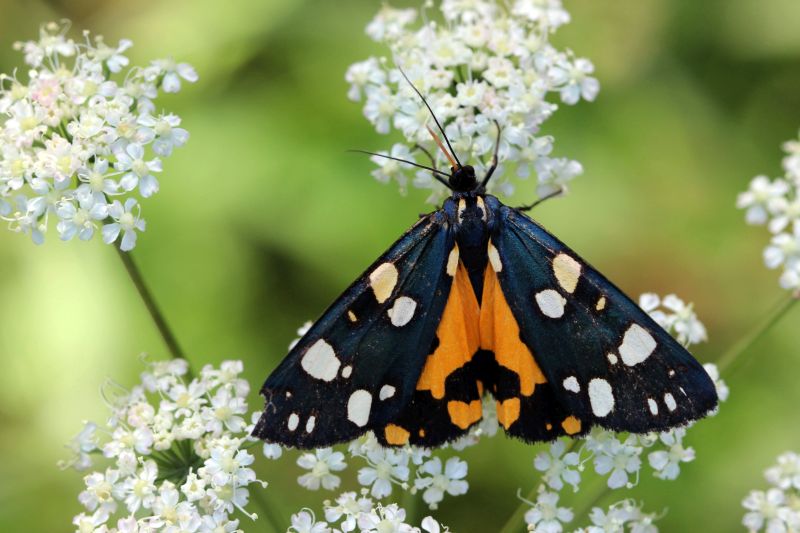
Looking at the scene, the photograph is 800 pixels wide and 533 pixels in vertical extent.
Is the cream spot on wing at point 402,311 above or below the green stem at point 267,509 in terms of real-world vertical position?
above

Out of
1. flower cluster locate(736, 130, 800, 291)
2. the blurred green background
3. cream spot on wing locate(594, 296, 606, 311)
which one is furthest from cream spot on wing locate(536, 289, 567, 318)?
the blurred green background

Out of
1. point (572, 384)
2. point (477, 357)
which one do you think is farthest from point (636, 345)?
point (477, 357)

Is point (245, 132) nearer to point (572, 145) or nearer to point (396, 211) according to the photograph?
point (396, 211)

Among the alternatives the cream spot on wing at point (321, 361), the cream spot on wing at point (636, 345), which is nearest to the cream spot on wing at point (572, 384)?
the cream spot on wing at point (636, 345)

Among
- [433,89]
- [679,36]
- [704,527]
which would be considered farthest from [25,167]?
[679,36]

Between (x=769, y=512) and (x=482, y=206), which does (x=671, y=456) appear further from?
(x=482, y=206)

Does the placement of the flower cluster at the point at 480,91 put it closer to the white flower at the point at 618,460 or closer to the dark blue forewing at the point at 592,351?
the dark blue forewing at the point at 592,351
